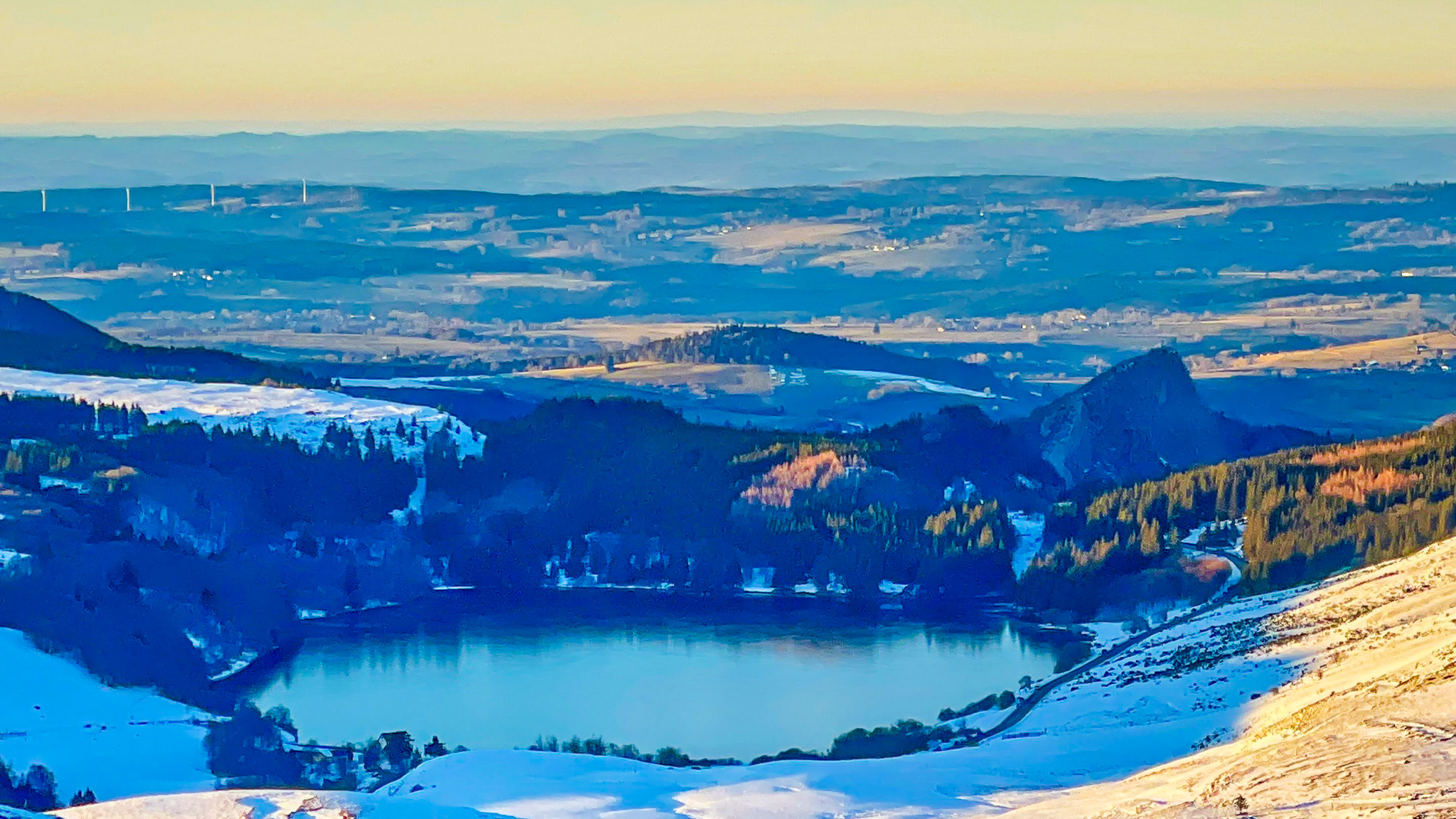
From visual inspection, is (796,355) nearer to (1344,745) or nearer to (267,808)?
(1344,745)

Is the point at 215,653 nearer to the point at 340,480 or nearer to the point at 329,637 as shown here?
the point at 329,637

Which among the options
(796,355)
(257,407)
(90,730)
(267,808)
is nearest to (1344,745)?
(267,808)

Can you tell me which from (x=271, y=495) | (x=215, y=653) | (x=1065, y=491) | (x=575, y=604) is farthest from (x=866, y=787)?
(x=1065, y=491)

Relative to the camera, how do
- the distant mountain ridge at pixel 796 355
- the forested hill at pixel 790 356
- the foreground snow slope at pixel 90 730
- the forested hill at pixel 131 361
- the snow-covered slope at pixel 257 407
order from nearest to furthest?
1. the foreground snow slope at pixel 90 730
2. the snow-covered slope at pixel 257 407
3. the forested hill at pixel 131 361
4. the forested hill at pixel 790 356
5. the distant mountain ridge at pixel 796 355

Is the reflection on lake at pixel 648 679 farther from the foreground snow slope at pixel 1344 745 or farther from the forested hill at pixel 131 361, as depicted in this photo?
the forested hill at pixel 131 361

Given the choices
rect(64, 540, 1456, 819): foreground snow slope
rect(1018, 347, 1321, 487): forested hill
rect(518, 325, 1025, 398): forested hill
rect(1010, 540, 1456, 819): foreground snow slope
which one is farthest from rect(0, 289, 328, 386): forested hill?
rect(1010, 540, 1456, 819): foreground snow slope

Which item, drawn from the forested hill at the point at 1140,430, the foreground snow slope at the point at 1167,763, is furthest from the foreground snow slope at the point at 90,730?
the forested hill at the point at 1140,430

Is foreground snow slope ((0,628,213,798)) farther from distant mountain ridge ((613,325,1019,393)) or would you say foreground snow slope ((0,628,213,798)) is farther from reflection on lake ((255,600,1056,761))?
distant mountain ridge ((613,325,1019,393))
